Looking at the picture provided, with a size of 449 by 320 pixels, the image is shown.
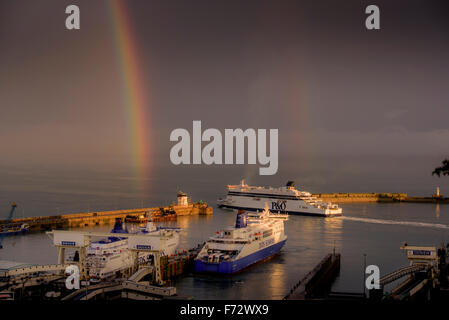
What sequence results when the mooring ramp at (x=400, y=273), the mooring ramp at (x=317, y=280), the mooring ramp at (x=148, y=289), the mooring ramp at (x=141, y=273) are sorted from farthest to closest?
1. the mooring ramp at (x=400, y=273)
2. the mooring ramp at (x=141, y=273)
3. the mooring ramp at (x=317, y=280)
4. the mooring ramp at (x=148, y=289)

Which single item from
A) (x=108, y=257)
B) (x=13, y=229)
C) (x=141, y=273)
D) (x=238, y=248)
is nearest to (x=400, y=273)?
(x=238, y=248)

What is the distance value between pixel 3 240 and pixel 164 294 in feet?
57.2

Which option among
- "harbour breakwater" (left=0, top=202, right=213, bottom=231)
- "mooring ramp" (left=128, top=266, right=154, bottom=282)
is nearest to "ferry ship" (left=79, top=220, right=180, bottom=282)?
"mooring ramp" (left=128, top=266, right=154, bottom=282)

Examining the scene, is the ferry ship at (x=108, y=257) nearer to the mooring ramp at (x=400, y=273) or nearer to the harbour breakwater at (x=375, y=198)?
the mooring ramp at (x=400, y=273)

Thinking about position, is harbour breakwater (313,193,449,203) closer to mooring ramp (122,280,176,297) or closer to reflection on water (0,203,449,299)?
reflection on water (0,203,449,299)

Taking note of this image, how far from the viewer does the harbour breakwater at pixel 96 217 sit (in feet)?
120

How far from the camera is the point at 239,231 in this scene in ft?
83.3

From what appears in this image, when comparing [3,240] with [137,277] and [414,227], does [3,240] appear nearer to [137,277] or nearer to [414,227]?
[137,277]

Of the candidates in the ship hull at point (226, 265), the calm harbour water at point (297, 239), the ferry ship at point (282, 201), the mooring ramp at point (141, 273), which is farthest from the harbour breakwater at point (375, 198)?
the mooring ramp at point (141, 273)

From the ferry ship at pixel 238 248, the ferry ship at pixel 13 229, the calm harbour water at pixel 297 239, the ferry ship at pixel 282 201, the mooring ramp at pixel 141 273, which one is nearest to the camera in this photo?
the mooring ramp at pixel 141 273

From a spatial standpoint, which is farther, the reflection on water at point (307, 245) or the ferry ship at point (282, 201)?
the ferry ship at point (282, 201)

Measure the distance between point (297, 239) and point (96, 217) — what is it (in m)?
15.8

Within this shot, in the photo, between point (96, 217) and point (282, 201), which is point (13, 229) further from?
point (282, 201)

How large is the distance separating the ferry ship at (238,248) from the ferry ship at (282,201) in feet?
67.2
